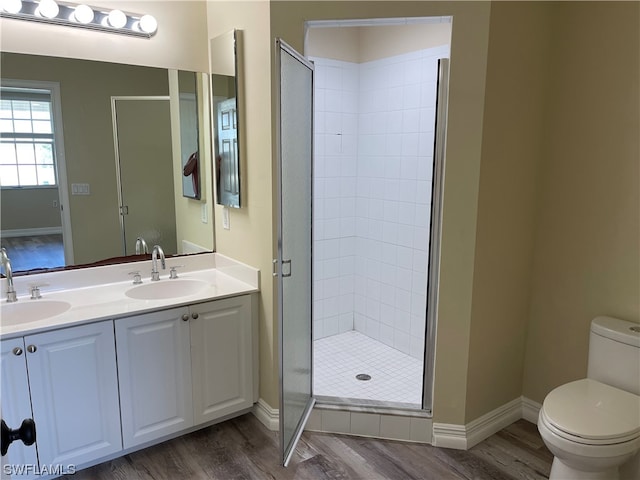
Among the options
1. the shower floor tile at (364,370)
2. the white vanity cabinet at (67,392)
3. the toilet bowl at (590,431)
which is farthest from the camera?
the shower floor tile at (364,370)

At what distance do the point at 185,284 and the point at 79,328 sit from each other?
0.69 meters

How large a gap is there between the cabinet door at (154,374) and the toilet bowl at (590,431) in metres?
1.66

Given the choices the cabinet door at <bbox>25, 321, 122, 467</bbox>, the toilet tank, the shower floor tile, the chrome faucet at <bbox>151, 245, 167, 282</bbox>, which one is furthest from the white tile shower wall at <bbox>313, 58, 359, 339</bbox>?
the toilet tank

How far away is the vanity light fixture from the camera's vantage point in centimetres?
219

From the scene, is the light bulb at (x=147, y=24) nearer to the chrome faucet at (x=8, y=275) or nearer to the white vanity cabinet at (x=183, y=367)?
the chrome faucet at (x=8, y=275)

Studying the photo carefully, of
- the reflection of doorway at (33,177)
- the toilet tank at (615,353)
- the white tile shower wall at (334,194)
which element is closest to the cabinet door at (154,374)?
the reflection of doorway at (33,177)

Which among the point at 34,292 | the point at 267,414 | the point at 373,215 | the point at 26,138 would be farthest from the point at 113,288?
the point at 373,215

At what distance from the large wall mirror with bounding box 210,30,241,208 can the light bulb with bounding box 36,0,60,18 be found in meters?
0.78

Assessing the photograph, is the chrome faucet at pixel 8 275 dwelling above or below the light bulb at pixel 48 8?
below

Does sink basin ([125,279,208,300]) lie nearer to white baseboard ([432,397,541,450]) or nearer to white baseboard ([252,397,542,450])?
white baseboard ([252,397,542,450])

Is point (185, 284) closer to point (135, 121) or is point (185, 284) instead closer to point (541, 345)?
point (135, 121)

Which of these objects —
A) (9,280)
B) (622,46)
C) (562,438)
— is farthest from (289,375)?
(622,46)

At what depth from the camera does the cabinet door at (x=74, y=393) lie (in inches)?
78.7

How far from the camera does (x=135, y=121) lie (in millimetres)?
2578
